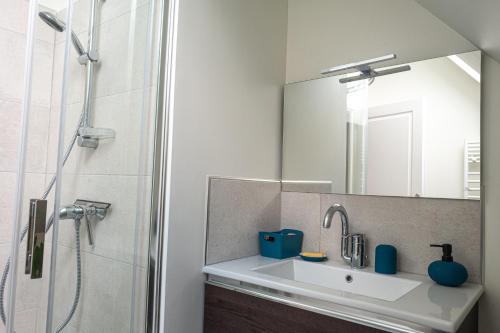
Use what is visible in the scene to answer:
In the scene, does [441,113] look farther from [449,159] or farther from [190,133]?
[190,133]

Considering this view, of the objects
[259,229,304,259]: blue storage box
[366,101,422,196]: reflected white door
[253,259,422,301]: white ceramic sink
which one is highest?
[366,101,422,196]: reflected white door

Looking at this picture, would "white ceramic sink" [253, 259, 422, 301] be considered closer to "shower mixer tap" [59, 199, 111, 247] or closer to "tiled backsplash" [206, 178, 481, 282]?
"tiled backsplash" [206, 178, 481, 282]

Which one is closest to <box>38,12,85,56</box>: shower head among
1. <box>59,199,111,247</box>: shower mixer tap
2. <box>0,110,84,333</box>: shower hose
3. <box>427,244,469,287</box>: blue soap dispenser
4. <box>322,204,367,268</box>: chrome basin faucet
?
<box>0,110,84,333</box>: shower hose

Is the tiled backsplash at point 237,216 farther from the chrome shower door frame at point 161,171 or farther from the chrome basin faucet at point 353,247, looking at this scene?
the chrome basin faucet at point 353,247

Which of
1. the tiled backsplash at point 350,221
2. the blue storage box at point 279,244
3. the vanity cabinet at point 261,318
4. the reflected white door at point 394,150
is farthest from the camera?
the blue storage box at point 279,244

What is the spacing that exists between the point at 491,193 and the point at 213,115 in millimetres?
1061

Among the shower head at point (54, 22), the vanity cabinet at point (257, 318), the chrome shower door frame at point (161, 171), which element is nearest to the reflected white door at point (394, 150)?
the vanity cabinet at point (257, 318)

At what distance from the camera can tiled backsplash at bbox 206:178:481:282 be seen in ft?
4.23

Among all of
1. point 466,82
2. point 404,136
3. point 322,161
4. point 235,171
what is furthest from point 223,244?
point 466,82

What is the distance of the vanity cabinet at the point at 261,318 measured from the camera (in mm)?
1065

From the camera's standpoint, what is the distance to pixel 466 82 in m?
1.31

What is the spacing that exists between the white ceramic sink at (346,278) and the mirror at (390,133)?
338 mm

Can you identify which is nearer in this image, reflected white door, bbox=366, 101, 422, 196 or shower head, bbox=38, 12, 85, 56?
shower head, bbox=38, 12, 85, 56

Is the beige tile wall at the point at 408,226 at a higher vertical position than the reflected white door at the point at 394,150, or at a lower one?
lower
